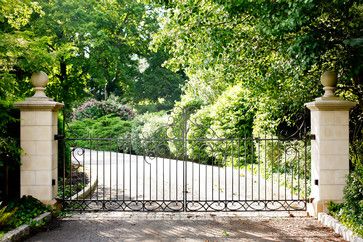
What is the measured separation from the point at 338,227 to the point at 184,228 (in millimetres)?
2393

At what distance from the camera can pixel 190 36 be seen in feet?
29.6

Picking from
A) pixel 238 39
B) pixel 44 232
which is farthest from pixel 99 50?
pixel 44 232

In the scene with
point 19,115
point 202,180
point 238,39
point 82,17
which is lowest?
point 202,180

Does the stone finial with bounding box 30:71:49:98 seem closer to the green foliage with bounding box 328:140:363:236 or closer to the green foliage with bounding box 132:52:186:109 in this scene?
the green foliage with bounding box 328:140:363:236

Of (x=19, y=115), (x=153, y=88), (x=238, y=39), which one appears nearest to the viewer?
(x=19, y=115)

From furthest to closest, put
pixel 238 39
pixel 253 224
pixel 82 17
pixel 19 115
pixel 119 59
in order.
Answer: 1. pixel 119 59
2. pixel 82 17
3. pixel 238 39
4. pixel 19 115
5. pixel 253 224

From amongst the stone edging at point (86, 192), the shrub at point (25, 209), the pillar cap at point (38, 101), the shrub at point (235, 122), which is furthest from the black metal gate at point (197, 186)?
the pillar cap at point (38, 101)

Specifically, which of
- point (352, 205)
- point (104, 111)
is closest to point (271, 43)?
point (352, 205)

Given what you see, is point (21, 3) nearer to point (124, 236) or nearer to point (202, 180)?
point (124, 236)

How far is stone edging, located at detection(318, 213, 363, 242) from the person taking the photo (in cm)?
582

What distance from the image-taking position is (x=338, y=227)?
649cm

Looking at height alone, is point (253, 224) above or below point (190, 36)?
below

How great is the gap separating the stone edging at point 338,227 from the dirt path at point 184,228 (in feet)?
0.32

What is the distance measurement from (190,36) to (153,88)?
28.6 metres
